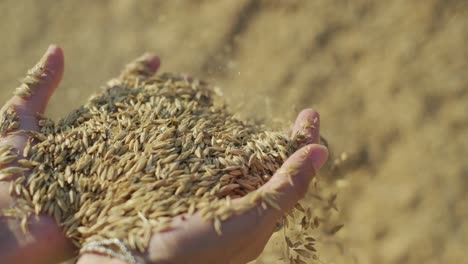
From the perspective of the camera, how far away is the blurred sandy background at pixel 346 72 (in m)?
2.38

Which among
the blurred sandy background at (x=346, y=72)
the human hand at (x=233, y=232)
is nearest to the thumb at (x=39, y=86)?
the human hand at (x=233, y=232)

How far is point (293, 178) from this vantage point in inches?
60.7

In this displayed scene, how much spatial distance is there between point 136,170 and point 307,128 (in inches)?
24.2

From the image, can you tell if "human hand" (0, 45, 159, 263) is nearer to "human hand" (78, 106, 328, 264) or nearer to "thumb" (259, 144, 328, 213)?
"human hand" (78, 106, 328, 264)

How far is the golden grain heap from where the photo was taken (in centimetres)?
149

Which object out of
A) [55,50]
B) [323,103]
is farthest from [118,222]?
[323,103]

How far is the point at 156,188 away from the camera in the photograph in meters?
1.55

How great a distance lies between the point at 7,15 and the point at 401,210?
8.02 ft

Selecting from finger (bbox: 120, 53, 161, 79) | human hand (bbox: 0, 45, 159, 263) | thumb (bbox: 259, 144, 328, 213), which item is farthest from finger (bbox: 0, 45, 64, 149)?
thumb (bbox: 259, 144, 328, 213)

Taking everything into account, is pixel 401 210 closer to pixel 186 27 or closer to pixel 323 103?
pixel 323 103

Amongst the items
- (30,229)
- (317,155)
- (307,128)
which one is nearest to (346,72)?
(307,128)

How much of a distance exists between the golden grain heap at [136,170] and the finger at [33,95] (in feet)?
0.13

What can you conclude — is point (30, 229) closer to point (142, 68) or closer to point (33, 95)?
point (33, 95)

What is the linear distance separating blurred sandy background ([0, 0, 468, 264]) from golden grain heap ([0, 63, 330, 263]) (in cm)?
64
